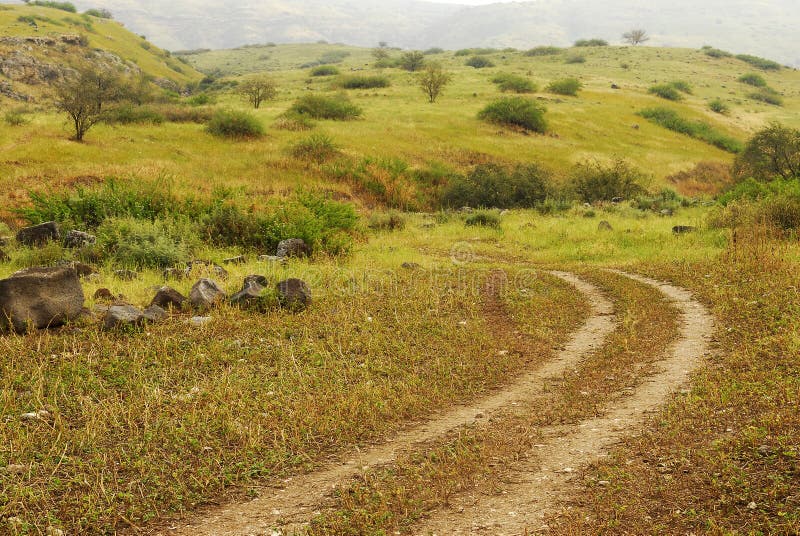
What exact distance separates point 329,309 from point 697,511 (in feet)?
24.0

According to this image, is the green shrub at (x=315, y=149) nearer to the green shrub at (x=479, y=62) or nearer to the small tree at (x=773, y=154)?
the small tree at (x=773, y=154)

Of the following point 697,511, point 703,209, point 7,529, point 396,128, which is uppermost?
point 396,128

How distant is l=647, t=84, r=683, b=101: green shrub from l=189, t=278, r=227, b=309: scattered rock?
246ft

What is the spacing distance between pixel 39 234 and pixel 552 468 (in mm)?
14386

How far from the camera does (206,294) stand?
10109 mm

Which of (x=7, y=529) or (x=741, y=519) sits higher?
(x=741, y=519)

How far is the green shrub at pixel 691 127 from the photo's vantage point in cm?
5506

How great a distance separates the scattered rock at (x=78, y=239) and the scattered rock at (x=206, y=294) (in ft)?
18.3

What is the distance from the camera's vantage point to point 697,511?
4.47 m

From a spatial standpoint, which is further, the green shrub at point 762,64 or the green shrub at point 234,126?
the green shrub at point 762,64

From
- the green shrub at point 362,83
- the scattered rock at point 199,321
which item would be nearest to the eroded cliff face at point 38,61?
the green shrub at point 362,83

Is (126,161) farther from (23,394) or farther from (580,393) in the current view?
(580,393)

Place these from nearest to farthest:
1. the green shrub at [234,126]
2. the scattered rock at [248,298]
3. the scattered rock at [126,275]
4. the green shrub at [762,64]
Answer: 1. the scattered rock at [248,298]
2. the scattered rock at [126,275]
3. the green shrub at [234,126]
4. the green shrub at [762,64]

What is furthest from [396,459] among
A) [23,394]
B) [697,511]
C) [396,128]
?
[396,128]
